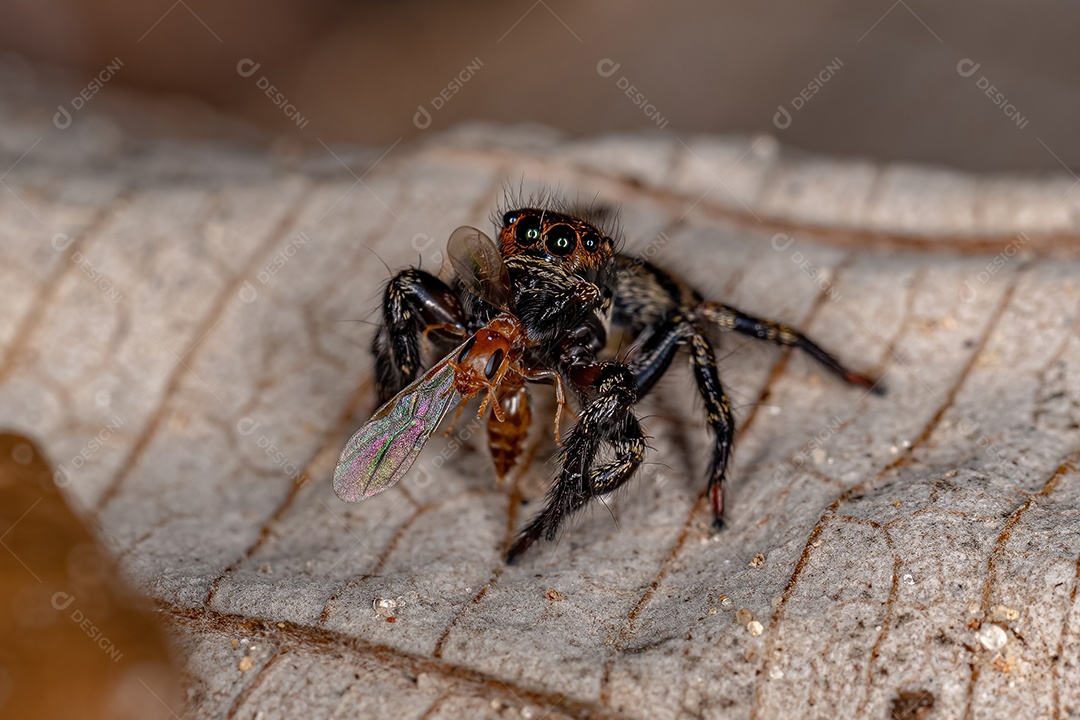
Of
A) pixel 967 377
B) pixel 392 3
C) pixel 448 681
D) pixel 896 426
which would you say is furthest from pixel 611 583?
pixel 392 3

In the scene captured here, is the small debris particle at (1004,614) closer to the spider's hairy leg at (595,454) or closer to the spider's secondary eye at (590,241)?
the spider's hairy leg at (595,454)

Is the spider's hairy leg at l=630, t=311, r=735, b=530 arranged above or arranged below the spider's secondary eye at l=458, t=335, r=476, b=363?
above

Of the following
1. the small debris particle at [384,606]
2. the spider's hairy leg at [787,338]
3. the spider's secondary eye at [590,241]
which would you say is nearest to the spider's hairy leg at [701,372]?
the spider's hairy leg at [787,338]

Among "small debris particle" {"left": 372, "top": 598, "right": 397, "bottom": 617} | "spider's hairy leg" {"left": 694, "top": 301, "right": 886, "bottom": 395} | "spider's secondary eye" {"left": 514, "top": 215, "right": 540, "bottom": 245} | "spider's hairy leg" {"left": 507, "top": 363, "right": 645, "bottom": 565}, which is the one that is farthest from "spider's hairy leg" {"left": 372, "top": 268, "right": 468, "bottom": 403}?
"spider's hairy leg" {"left": 694, "top": 301, "right": 886, "bottom": 395}

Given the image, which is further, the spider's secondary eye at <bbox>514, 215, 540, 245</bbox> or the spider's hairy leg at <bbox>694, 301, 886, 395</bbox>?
the spider's hairy leg at <bbox>694, 301, 886, 395</bbox>

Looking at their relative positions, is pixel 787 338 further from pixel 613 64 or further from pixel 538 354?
pixel 613 64

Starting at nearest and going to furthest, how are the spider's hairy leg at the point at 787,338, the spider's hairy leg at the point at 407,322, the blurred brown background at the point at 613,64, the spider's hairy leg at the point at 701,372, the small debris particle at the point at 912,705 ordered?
the small debris particle at the point at 912,705
the spider's hairy leg at the point at 701,372
the spider's hairy leg at the point at 407,322
the spider's hairy leg at the point at 787,338
the blurred brown background at the point at 613,64

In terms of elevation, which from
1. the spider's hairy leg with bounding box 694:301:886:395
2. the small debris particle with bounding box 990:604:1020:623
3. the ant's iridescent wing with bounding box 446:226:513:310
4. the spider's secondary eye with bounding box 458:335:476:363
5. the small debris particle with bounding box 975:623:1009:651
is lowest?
the small debris particle with bounding box 975:623:1009:651

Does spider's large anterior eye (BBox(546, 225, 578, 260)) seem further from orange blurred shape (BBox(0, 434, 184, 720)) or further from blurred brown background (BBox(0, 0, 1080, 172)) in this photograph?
blurred brown background (BBox(0, 0, 1080, 172))
